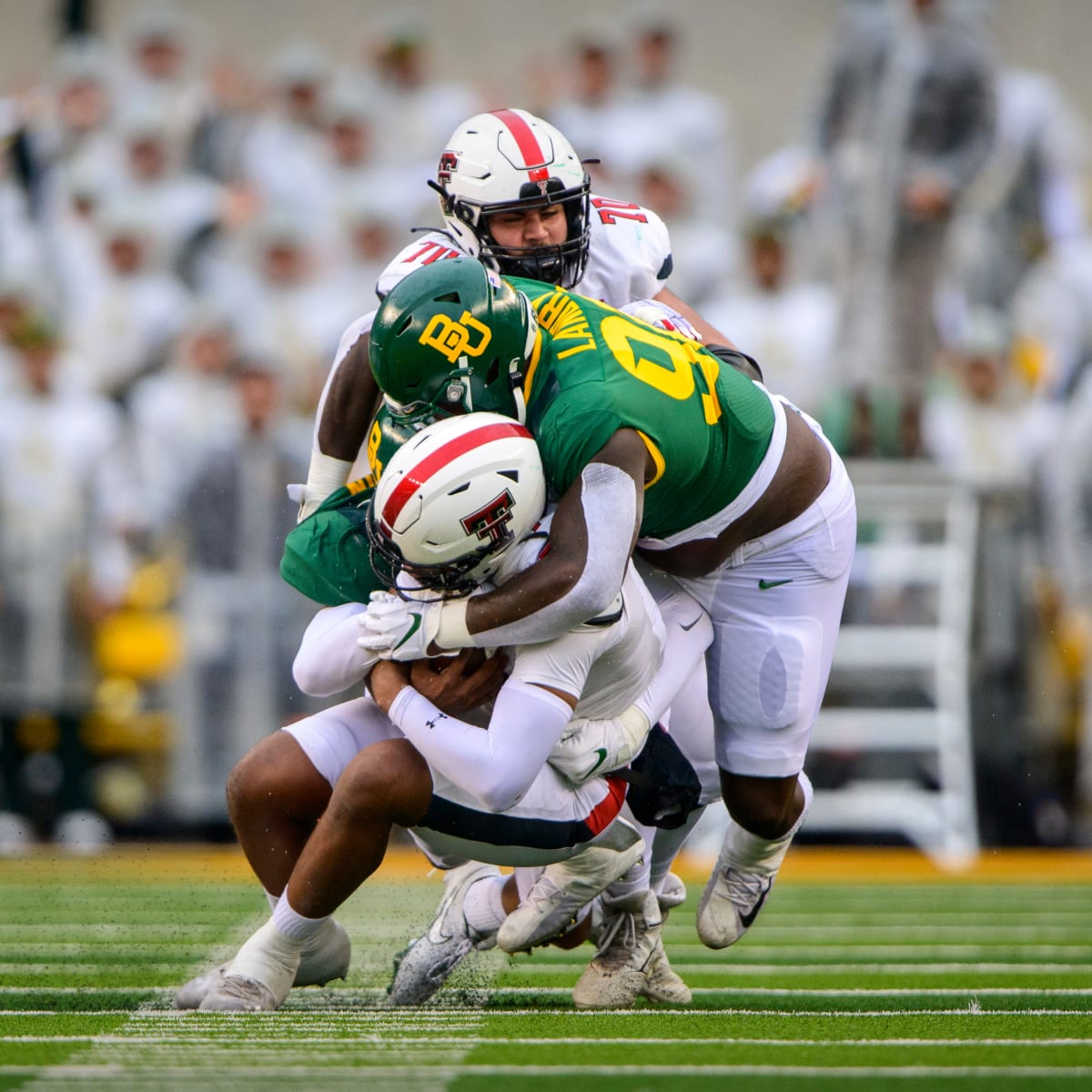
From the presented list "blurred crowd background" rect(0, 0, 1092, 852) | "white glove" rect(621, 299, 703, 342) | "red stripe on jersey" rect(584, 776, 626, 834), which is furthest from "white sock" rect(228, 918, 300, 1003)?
"blurred crowd background" rect(0, 0, 1092, 852)

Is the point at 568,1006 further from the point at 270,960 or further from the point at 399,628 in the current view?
Answer: the point at 399,628

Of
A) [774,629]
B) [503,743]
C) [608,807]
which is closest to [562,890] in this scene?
[608,807]

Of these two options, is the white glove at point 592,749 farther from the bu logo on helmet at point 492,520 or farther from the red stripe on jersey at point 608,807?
the bu logo on helmet at point 492,520

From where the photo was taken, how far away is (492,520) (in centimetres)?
379

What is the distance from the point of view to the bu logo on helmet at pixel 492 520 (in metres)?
3.77

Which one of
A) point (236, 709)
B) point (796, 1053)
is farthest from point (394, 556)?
point (236, 709)

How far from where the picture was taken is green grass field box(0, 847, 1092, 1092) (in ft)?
10.4

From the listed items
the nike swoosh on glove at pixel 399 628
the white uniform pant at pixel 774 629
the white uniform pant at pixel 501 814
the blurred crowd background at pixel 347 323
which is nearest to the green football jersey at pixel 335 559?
the nike swoosh on glove at pixel 399 628

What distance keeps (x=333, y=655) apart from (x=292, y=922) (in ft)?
1.88

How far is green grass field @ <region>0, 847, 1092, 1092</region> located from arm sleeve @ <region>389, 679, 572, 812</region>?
476mm

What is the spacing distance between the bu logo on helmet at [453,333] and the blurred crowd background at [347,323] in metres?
4.81

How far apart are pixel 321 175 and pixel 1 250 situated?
5.72 feet

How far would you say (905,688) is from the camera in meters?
8.92

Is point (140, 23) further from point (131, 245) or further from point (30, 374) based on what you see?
point (30, 374)
